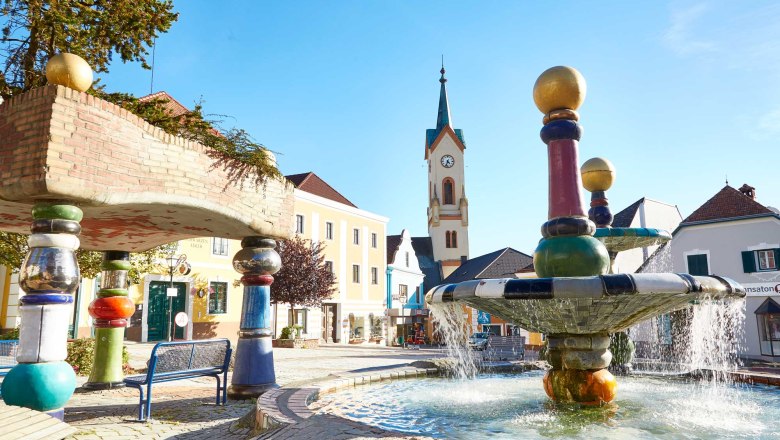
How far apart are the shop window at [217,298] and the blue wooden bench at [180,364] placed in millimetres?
19301

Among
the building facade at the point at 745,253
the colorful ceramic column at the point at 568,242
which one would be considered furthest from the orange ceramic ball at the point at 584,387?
the building facade at the point at 745,253

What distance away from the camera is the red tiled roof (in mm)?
23266

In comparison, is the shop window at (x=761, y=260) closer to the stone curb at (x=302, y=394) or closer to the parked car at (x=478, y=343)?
the parked car at (x=478, y=343)

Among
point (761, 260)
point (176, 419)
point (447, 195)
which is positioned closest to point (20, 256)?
point (176, 419)

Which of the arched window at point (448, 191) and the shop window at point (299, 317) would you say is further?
the arched window at point (448, 191)

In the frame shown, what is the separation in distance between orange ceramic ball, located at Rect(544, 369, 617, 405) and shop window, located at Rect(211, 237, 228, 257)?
2298cm

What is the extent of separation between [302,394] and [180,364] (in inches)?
87.8

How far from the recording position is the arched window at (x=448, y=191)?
56938 mm

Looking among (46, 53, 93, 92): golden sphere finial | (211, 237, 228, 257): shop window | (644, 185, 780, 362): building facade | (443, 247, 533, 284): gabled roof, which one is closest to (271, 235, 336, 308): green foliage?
(211, 237, 228, 257): shop window

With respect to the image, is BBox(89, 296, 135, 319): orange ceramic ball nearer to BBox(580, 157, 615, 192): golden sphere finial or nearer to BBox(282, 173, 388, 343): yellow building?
BBox(580, 157, 615, 192): golden sphere finial

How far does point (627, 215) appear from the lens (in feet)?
97.3

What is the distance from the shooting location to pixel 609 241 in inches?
335

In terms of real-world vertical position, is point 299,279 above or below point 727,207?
below

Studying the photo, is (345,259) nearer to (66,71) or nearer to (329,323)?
(329,323)
